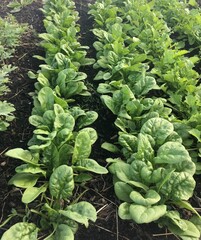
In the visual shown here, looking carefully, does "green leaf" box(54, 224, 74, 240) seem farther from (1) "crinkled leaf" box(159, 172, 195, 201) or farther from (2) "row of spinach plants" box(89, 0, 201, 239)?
(1) "crinkled leaf" box(159, 172, 195, 201)

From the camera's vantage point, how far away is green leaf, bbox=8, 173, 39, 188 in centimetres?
195

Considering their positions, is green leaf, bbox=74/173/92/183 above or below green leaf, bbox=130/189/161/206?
below

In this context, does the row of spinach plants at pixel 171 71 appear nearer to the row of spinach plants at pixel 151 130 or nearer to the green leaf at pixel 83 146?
the row of spinach plants at pixel 151 130

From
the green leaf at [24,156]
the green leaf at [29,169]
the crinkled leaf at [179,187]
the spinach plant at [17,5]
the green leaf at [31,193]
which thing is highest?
the crinkled leaf at [179,187]

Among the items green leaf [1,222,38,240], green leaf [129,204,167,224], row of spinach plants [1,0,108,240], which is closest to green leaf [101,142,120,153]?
row of spinach plants [1,0,108,240]

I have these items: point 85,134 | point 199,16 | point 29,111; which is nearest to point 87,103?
point 29,111

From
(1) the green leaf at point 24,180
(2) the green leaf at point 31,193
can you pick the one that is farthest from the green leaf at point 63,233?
(1) the green leaf at point 24,180

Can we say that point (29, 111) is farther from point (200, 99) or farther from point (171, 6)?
point (171, 6)

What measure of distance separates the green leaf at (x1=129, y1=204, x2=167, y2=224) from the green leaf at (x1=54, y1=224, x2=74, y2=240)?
1.13ft

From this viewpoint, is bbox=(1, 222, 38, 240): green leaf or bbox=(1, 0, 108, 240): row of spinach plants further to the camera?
bbox=(1, 0, 108, 240): row of spinach plants

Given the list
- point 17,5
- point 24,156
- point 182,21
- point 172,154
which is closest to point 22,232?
point 24,156

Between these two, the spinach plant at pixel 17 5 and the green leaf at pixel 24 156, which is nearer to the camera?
the green leaf at pixel 24 156

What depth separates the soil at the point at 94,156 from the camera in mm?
1918

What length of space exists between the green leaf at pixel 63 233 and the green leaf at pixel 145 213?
344 mm
